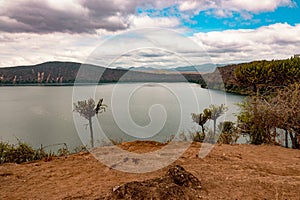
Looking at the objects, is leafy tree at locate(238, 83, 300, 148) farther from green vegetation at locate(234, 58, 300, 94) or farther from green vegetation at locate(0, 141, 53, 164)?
green vegetation at locate(234, 58, 300, 94)

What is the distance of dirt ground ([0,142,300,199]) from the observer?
14.8 ft

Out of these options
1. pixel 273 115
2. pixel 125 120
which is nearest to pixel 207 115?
pixel 125 120

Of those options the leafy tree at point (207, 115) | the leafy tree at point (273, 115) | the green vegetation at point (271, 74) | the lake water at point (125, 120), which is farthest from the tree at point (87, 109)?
the green vegetation at point (271, 74)

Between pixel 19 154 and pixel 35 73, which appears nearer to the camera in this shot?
pixel 19 154

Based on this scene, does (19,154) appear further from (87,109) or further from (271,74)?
(271,74)

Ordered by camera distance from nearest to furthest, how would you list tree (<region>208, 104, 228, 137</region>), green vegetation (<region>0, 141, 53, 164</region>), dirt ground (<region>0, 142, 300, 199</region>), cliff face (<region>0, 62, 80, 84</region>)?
dirt ground (<region>0, 142, 300, 199</region>)
green vegetation (<region>0, 141, 53, 164</region>)
tree (<region>208, 104, 228, 137</region>)
cliff face (<region>0, 62, 80, 84</region>)

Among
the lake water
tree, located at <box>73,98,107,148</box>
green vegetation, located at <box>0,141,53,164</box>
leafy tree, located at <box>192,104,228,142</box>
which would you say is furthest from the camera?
tree, located at <box>73,98,107,148</box>

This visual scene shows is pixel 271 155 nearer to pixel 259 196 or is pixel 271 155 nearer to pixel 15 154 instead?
pixel 259 196

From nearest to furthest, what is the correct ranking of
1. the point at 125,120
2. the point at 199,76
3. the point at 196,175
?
1. the point at 196,175
2. the point at 199,76
3. the point at 125,120

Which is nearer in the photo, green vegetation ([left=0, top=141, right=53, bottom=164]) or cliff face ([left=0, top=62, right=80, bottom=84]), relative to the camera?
green vegetation ([left=0, top=141, right=53, bottom=164])

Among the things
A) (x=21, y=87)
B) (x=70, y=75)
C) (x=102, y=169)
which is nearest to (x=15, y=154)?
(x=102, y=169)

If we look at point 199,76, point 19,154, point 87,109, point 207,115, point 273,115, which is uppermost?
point 199,76

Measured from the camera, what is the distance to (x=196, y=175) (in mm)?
5336

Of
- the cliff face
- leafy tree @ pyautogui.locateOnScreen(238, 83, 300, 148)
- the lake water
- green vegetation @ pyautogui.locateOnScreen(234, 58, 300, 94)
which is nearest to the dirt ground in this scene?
leafy tree @ pyautogui.locateOnScreen(238, 83, 300, 148)
